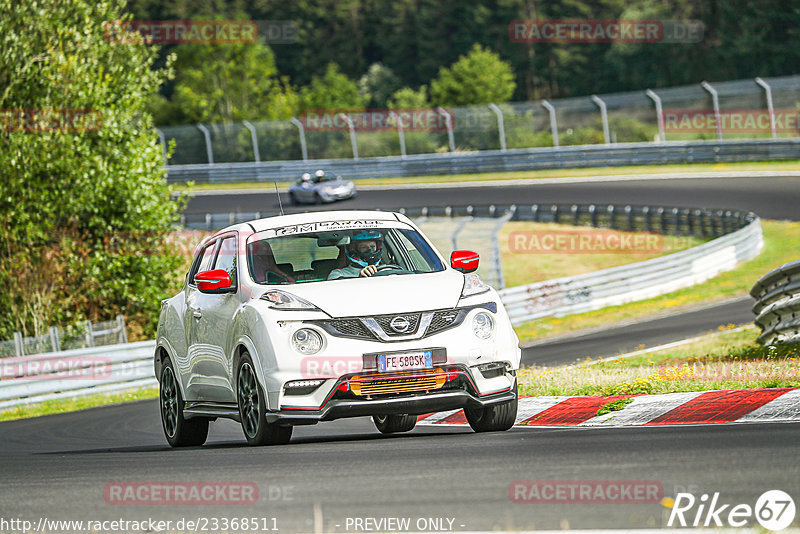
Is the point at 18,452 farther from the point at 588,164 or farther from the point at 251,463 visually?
the point at 588,164

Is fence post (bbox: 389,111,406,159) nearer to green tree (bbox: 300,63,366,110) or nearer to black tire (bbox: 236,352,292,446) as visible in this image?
green tree (bbox: 300,63,366,110)

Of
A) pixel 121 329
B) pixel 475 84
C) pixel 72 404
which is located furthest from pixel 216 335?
pixel 475 84

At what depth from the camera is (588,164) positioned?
45.5 m

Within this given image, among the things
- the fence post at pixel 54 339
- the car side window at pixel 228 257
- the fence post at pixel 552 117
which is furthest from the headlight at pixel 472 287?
the fence post at pixel 552 117

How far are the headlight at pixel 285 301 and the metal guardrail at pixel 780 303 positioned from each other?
6910 mm

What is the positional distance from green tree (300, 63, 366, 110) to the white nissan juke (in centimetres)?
8262

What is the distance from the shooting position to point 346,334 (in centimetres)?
759

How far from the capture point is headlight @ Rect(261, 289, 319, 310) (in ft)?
25.3

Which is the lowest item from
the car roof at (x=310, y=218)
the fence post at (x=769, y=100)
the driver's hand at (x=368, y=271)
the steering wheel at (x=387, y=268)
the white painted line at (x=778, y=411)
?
the fence post at (x=769, y=100)

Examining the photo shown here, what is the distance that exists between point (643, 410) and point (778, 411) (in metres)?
1.14

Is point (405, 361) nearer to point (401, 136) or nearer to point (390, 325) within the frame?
point (390, 325)

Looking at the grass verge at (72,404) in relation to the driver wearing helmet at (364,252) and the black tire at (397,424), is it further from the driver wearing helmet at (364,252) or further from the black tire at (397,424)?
the driver wearing helmet at (364,252)

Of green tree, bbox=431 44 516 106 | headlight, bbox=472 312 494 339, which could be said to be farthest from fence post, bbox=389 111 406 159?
headlight, bbox=472 312 494 339

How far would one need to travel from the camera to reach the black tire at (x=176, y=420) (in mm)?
9516
